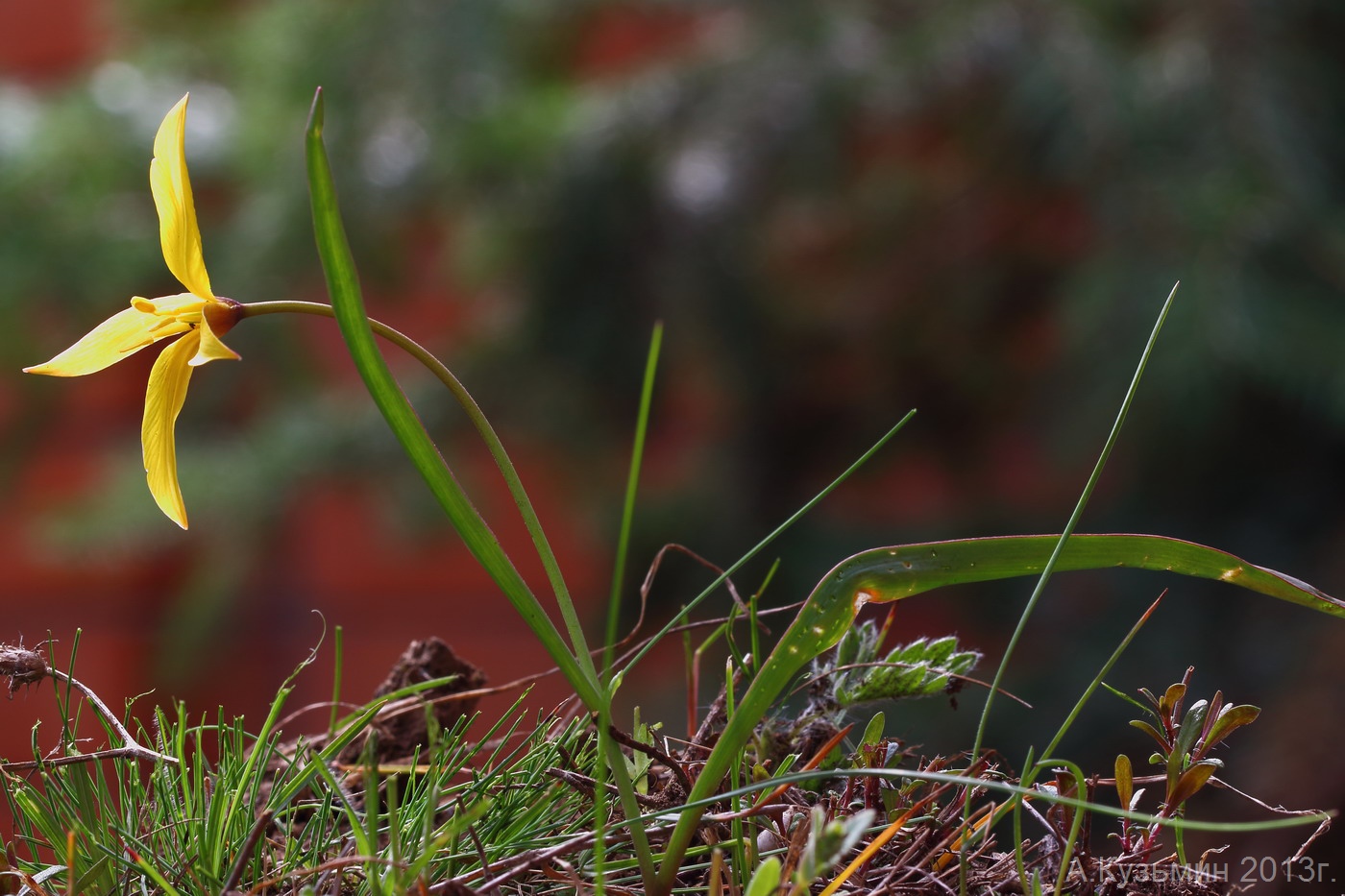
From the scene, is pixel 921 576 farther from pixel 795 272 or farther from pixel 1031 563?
pixel 795 272

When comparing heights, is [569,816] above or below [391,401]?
below

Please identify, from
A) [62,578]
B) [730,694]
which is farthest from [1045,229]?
[62,578]

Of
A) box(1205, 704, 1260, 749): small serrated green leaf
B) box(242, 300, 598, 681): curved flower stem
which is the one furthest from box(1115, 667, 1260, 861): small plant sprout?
box(242, 300, 598, 681): curved flower stem

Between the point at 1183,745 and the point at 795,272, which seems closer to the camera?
the point at 1183,745

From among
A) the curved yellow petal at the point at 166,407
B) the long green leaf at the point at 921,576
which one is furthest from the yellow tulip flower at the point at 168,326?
the long green leaf at the point at 921,576

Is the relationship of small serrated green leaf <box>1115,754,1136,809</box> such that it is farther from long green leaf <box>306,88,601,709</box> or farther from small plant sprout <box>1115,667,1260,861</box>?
long green leaf <box>306,88,601,709</box>

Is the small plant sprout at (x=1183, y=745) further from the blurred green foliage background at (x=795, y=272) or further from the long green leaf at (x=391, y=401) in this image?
the blurred green foliage background at (x=795, y=272)

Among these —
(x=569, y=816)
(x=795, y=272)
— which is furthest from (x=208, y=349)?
(x=795, y=272)
